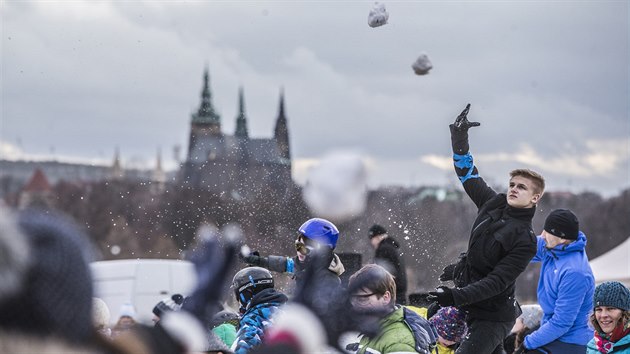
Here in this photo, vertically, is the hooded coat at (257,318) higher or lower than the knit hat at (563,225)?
lower

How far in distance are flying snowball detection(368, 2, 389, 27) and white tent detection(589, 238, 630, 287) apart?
5.97m

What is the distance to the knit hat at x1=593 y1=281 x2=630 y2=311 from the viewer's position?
5297mm

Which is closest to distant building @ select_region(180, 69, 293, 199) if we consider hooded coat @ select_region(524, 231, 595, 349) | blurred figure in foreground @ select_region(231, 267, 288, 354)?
hooded coat @ select_region(524, 231, 595, 349)

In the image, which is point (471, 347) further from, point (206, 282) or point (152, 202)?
point (152, 202)

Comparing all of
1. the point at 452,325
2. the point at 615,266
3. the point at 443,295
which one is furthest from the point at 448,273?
the point at 615,266

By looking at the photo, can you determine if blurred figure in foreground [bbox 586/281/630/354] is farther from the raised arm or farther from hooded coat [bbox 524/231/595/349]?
the raised arm

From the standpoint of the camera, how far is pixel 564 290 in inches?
215

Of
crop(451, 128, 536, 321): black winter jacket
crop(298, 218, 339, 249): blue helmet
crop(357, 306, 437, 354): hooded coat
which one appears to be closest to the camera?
crop(357, 306, 437, 354): hooded coat

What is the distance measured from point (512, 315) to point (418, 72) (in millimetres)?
4456

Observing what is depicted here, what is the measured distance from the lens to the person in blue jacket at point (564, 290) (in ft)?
17.9

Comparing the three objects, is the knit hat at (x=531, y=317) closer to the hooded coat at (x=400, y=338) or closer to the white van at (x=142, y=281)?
the hooded coat at (x=400, y=338)

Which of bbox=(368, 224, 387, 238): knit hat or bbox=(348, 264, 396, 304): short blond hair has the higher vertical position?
bbox=(368, 224, 387, 238): knit hat

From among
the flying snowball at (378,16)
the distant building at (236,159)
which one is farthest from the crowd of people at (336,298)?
the distant building at (236,159)

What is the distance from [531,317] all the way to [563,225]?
208 centimetres
